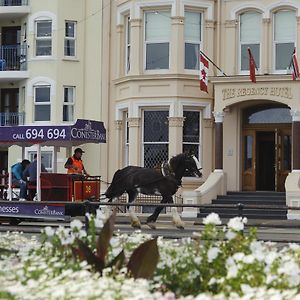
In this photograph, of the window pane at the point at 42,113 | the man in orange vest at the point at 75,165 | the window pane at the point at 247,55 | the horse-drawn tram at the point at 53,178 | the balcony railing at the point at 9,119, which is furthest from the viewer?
the balcony railing at the point at 9,119

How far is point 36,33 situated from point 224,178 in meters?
10.2

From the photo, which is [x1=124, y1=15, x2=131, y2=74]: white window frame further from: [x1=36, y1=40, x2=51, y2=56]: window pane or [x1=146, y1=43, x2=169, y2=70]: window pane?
[x1=36, y1=40, x2=51, y2=56]: window pane

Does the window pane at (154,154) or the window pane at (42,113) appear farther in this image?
the window pane at (42,113)

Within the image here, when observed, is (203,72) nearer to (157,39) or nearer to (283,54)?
(157,39)

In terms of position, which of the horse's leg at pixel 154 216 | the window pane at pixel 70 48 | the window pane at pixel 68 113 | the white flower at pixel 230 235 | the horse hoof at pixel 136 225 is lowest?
the horse hoof at pixel 136 225

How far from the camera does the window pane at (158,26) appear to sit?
31.8m

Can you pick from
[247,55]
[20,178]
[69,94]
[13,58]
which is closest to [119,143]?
[69,94]

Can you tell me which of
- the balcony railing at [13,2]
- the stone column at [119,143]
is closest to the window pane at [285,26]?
the stone column at [119,143]

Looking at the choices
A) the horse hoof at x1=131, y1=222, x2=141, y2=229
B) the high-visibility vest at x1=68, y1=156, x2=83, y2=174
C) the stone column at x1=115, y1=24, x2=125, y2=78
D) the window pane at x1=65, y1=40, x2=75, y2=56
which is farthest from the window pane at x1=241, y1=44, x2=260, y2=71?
the horse hoof at x1=131, y1=222, x2=141, y2=229

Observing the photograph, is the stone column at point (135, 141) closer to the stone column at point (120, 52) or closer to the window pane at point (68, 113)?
the stone column at point (120, 52)

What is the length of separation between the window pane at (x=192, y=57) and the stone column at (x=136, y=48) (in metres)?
1.76

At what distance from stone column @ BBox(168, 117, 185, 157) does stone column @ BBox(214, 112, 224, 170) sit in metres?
1.40

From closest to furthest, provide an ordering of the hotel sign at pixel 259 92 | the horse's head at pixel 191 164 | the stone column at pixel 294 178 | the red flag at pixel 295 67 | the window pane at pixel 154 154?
1. the horse's head at pixel 191 164
2. the stone column at pixel 294 178
3. the red flag at pixel 295 67
4. the hotel sign at pixel 259 92
5. the window pane at pixel 154 154

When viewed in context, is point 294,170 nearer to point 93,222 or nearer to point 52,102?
point 52,102
